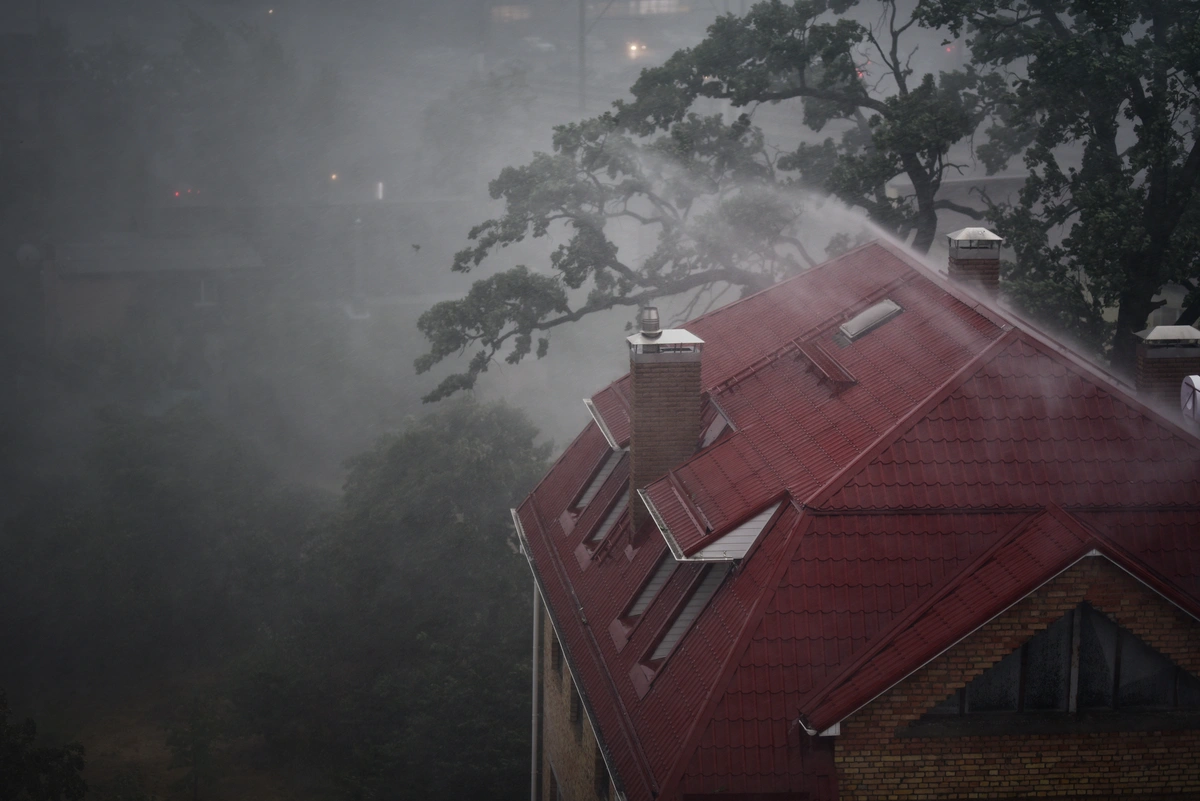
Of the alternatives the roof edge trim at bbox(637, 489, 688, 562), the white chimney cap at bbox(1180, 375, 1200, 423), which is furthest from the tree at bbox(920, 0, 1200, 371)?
the roof edge trim at bbox(637, 489, 688, 562)

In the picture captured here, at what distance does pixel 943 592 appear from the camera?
9758mm

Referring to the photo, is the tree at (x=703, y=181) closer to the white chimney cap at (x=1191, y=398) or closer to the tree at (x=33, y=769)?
the tree at (x=33, y=769)

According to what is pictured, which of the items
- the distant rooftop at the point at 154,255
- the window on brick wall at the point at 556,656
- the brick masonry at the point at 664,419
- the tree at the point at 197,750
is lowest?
the tree at the point at 197,750

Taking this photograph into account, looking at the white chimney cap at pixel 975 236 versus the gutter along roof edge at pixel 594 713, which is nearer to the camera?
the gutter along roof edge at pixel 594 713

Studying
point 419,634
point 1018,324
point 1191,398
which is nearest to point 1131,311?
point 1018,324

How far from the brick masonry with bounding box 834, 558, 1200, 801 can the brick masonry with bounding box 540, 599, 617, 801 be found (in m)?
3.32

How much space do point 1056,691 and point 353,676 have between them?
2363cm

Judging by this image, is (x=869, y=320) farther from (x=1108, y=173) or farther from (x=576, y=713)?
(x=1108, y=173)

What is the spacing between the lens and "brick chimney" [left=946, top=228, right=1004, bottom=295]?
1373 centimetres

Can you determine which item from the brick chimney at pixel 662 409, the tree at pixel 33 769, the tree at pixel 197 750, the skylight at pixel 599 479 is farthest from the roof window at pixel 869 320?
the tree at pixel 197 750

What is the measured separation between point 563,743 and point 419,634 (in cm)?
1369

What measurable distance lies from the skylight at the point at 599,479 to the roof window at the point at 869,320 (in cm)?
365

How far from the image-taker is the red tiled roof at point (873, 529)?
370 inches

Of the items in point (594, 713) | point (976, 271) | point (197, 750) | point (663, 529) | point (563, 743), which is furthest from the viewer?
point (197, 750)
